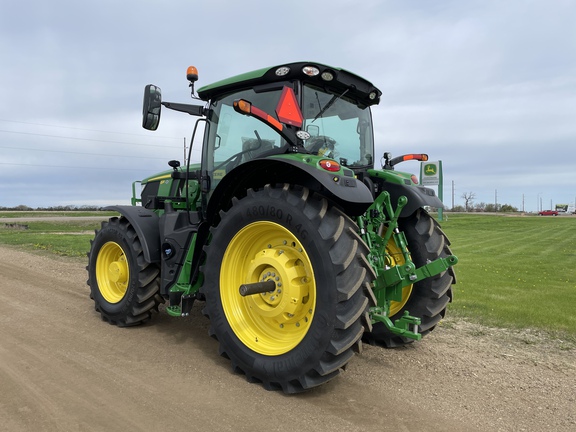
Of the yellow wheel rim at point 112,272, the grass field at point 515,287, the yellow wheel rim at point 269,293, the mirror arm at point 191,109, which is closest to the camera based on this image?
the yellow wheel rim at point 269,293

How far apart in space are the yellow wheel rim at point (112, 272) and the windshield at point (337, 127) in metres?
2.73

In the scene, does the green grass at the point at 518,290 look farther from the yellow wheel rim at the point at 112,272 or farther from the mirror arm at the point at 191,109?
the yellow wheel rim at the point at 112,272

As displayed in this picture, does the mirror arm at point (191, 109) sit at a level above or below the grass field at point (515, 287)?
above

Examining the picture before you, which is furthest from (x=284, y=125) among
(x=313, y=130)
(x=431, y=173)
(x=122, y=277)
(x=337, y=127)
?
(x=431, y=173)

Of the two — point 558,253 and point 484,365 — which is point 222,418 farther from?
point 558,253

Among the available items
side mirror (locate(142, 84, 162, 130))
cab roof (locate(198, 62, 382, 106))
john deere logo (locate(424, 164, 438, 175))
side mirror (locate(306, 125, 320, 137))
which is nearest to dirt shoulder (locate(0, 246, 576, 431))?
side mirror (locate(306, 125, 320, 137))

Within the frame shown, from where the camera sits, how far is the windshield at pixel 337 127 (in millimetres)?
3953

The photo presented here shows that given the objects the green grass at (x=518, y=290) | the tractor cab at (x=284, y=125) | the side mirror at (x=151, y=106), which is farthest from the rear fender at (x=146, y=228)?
the green grass at (x=518, y=290)

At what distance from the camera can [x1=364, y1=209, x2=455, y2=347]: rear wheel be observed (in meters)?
4.23

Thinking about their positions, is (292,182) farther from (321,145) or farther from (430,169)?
(430,169)

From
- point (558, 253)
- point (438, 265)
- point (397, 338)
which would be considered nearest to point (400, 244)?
point (438, 265)

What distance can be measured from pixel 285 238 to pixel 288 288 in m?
0.47

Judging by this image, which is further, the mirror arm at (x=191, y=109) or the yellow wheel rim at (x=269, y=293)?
the mirror arm at (x=191, y=109)

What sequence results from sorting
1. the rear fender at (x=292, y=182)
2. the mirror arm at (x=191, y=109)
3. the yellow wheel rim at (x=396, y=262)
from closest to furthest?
the rear fender at (x=292, y=182) < the yellow wheel rim at (x=396, y=262) < the mirror arm at (x=191, y=109)
